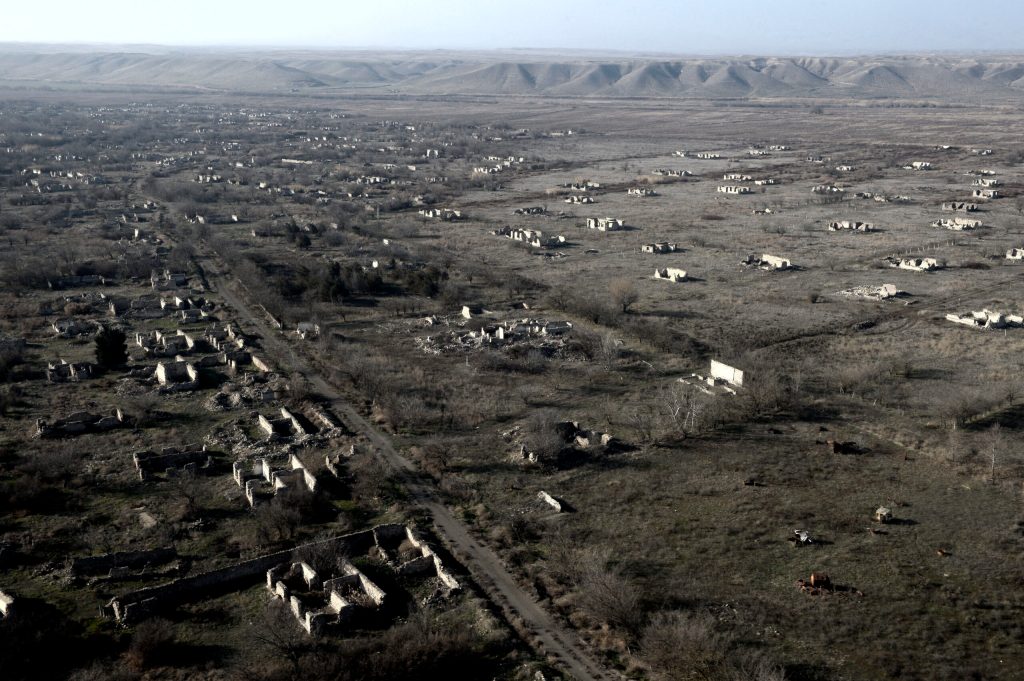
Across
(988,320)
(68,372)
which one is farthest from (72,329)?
(988,320)

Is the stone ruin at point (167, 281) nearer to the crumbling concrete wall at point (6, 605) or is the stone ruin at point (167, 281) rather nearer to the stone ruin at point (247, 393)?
the stone ruin at point (247, 393)

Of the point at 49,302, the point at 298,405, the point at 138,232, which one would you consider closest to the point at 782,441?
the point at 298,405

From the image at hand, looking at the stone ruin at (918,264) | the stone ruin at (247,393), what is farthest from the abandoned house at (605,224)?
the stone ruin at (247,393)

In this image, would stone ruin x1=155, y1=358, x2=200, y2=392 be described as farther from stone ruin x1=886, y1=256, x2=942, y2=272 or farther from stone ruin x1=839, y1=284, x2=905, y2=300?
stone ruin x1=886, y1=256, x2=942, y2=272

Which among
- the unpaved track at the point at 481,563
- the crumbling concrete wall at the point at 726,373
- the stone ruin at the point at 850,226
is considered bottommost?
the unpaved track at the point at 481,563

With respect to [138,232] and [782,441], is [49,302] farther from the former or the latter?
[782,441]

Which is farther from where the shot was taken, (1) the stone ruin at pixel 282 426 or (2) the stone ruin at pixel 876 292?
(2) the stone ruin at pixel 876 292
